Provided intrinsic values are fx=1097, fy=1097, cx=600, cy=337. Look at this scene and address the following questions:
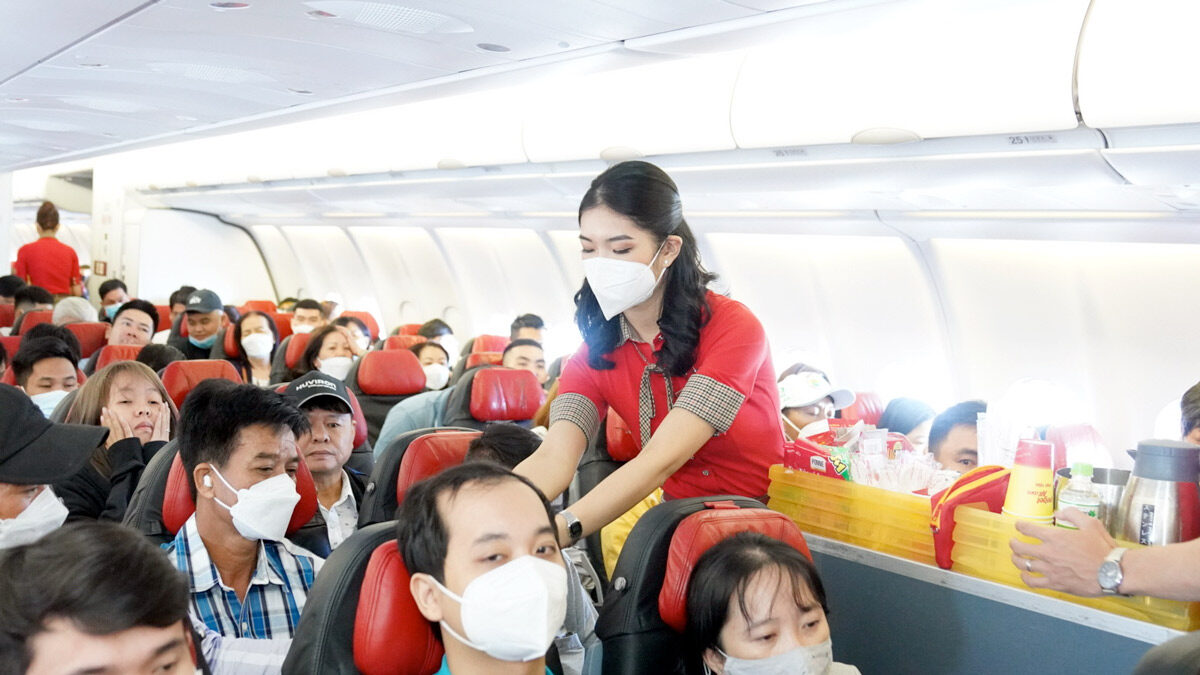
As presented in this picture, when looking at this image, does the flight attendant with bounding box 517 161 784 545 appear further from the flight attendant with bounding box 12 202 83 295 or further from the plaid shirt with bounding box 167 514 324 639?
the flight attendant with bounding box 12 202 83 295

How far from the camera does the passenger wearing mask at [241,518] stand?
300cm

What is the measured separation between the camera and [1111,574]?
2.22 m

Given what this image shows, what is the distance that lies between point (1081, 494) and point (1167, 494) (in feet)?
0.70

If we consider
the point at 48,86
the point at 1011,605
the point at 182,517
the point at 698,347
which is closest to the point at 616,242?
the point at 698,347

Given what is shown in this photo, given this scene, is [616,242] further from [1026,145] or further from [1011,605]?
[1026,145]

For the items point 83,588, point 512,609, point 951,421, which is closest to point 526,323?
point 951,421

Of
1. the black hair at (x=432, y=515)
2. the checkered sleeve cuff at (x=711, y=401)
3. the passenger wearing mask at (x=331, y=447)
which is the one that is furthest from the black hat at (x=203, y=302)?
the black hair at (x=432, y=515)

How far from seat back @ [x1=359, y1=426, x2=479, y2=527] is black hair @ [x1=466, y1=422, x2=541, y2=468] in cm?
9

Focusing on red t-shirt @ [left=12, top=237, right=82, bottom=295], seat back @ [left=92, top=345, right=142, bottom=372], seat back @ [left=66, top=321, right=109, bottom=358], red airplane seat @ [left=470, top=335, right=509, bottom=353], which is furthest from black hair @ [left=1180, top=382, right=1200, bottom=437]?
red t-shirt @ [left=12, top=237, right=82, bottom=295]

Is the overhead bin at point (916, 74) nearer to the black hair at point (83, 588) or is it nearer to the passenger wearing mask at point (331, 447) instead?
the passenger wearing mask at point (331, 447)

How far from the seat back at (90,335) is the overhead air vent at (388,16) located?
5.86 metres

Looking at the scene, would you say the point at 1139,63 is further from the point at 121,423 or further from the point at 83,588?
the point at 121,423

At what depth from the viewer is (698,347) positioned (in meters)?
2.89

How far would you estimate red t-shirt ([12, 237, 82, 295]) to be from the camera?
13.0 meters
